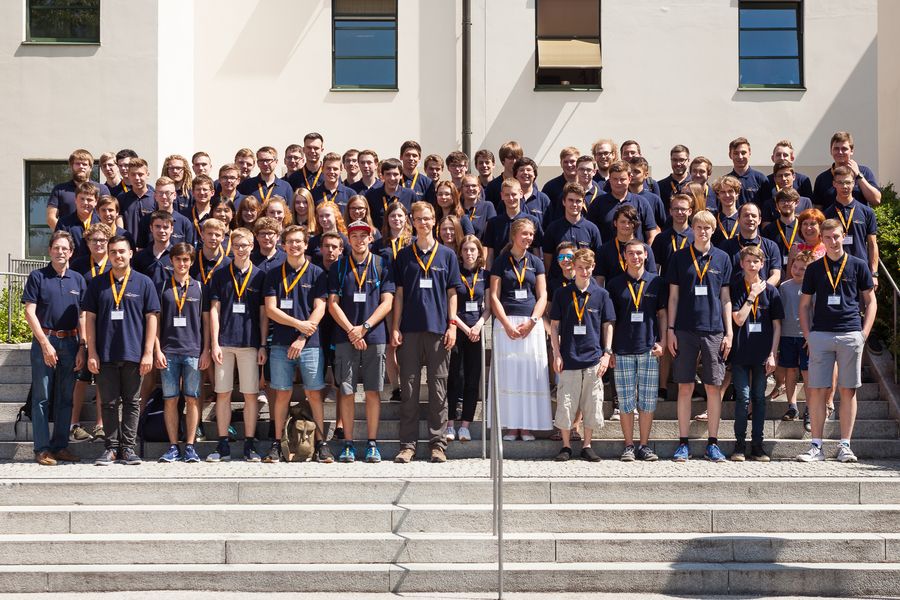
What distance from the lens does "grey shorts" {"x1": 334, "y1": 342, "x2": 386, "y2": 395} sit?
9680 millimetres

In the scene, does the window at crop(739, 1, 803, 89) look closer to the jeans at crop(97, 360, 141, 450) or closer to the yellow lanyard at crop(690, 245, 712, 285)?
the yellow lanyard at crop(690, 245, 712, 285)

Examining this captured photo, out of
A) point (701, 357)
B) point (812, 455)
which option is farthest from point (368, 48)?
point (812, 455)

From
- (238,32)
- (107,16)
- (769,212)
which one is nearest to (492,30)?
(238,32)

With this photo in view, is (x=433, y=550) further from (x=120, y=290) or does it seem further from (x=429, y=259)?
(x=120, y=290)

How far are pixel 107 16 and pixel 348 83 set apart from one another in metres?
3.87

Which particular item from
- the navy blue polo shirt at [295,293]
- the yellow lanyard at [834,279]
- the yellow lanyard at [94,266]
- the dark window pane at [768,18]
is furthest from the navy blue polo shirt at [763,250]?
the dark window pane at [768,18]

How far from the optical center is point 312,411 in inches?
388

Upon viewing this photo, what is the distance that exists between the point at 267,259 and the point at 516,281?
238cm

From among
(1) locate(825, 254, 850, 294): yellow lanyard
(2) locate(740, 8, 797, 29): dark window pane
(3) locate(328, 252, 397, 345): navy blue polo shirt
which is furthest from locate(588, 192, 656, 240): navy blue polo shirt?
(2) locate(740, 8, 797, 29): dark window pane

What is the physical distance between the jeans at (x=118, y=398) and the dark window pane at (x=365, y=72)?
9098 mm

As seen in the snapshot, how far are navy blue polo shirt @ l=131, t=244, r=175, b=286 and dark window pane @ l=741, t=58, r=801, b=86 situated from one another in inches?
435

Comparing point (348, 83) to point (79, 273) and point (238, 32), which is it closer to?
point (238, 32)

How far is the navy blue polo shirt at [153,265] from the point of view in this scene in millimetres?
10102

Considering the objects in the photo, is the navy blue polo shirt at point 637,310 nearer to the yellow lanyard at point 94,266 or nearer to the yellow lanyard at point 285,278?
the yellow lanyard at point 285,278
